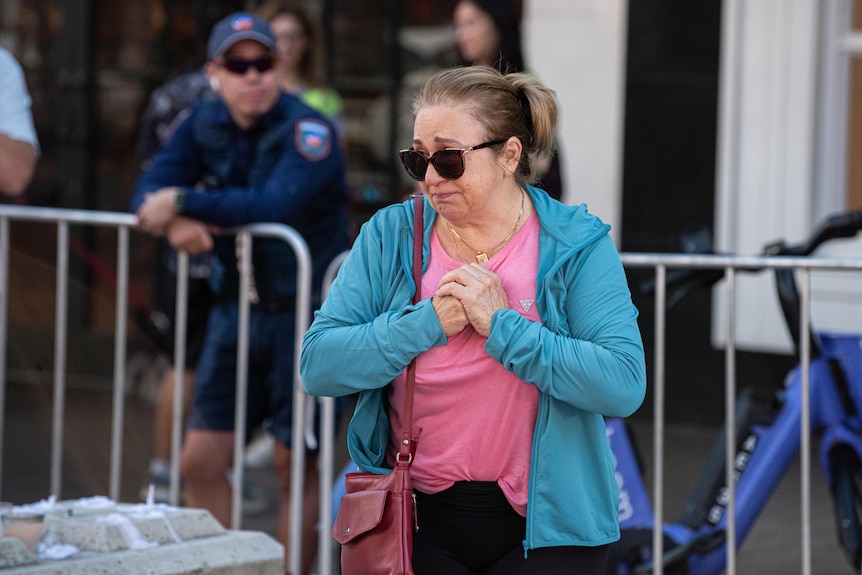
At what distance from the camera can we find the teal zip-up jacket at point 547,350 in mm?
2803

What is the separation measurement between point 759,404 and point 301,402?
1.61 m

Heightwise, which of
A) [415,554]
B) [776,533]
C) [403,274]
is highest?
[403,274]

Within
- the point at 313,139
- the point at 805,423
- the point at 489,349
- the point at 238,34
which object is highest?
the point at 238,34

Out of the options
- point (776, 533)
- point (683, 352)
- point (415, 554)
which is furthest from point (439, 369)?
point (683, 352)

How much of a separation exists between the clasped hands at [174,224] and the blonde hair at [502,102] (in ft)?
6.98

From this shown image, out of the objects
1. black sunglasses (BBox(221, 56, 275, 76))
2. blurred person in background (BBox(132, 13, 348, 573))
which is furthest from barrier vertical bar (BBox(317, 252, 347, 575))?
black sunglasses (BBox(221, 56, 275, 76))

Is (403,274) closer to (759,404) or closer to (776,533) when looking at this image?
(759,404)

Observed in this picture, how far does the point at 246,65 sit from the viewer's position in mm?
4977

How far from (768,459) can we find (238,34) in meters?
2.47

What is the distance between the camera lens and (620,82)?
25.5 ft

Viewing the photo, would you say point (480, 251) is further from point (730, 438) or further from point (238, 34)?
point (238, 34)

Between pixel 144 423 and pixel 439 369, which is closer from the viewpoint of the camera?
pixel 439 369

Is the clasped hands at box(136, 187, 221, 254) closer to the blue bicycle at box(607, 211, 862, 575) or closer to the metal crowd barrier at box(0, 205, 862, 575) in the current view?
the metal crowd barrier at box(0, 205, 862, 575)

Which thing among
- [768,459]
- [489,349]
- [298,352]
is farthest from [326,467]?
[489,349]
